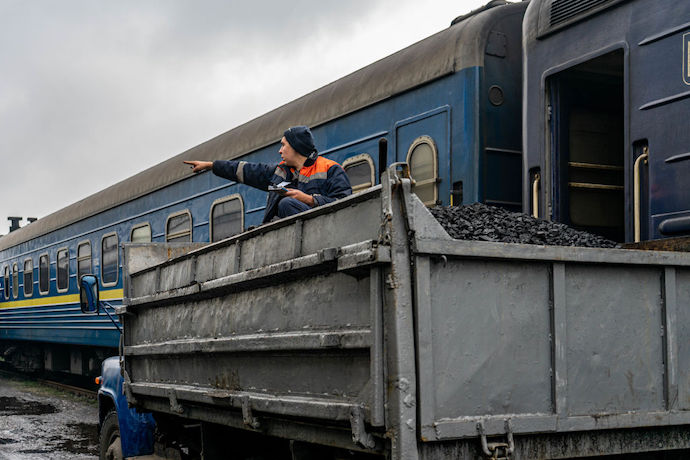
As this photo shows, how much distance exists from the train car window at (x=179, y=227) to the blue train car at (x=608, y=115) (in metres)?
5.54

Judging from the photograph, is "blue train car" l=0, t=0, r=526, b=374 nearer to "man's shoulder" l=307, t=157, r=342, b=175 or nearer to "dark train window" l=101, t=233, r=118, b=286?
"dark train window" l=101, t=233, r=118, b=286

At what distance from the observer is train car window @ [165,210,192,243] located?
32.8 ft

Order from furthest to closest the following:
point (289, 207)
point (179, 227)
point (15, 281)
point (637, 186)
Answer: point (15, 281), point (179, 227), point (637, 186), point (289, 207)

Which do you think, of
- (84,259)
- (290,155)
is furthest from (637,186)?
(84,259)

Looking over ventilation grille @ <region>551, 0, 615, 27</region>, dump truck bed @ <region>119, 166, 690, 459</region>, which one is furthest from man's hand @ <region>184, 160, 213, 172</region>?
ventilation grille @ <region>551, 0, 615, 27</region>

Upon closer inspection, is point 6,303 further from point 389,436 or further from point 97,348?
point 389,436

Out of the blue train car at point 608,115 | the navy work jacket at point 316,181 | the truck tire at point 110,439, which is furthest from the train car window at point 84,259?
the blue train car at point 608,115

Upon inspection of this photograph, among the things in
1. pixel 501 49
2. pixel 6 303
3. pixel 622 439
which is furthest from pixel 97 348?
Result: pixel 622 439

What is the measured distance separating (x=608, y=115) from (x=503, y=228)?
2.34 m

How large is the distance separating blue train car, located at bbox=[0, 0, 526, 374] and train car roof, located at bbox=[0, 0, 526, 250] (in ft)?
0.04

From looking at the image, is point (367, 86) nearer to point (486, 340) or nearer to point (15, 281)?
point (486, 340)

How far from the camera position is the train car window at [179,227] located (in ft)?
32.8

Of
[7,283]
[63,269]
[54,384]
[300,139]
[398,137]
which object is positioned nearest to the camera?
[300,139]

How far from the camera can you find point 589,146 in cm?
553
